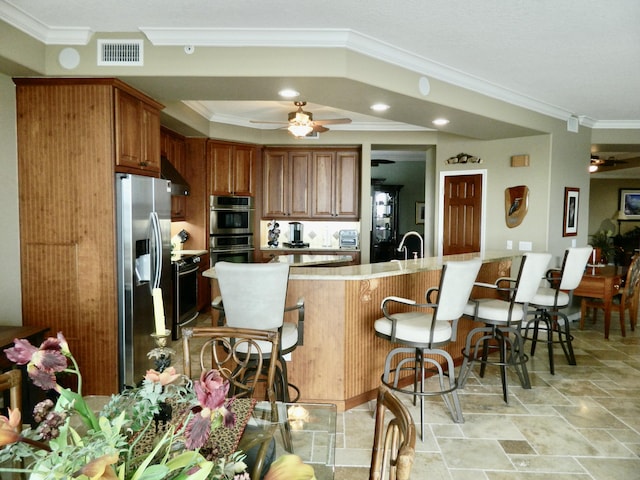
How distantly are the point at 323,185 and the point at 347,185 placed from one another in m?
0.38

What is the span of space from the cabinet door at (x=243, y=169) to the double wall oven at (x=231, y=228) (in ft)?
0.40

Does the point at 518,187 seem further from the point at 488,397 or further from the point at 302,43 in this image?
the point at 302,43

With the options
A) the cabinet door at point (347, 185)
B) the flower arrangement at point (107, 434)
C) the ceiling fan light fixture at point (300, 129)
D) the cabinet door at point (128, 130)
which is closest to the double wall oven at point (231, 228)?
the cabinet door at point (347, 185)

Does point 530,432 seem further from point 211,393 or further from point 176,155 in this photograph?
point 176,155

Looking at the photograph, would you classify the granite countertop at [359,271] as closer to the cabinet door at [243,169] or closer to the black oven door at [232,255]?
the black oven door at [232,255]

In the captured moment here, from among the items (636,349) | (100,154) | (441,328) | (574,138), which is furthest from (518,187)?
(100,154)

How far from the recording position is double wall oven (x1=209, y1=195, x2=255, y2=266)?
21.0 feet

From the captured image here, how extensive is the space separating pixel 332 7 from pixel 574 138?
457cm

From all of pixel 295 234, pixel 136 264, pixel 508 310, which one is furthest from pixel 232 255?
pixel 508 310

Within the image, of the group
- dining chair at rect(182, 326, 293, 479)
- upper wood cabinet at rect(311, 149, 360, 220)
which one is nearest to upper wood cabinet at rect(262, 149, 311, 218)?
upper wood cabinet at rect(311, 149, 360, 220)

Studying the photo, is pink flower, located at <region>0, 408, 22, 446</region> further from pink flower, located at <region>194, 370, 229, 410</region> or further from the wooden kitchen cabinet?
the wooden kitchen cabinet

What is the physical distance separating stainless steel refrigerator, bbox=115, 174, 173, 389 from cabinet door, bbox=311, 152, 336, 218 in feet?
11.3

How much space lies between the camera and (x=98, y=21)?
10.2 ft

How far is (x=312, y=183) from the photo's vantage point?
7.13 meters
